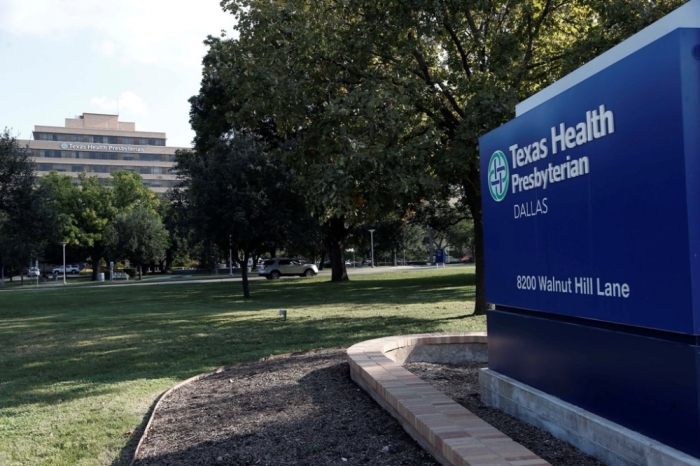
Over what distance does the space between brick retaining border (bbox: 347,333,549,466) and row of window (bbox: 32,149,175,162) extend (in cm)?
10744

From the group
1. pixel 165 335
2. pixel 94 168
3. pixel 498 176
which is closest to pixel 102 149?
pixel 94 168

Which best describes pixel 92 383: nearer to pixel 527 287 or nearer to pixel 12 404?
pixel 12 404

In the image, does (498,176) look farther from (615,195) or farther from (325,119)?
(325,119)

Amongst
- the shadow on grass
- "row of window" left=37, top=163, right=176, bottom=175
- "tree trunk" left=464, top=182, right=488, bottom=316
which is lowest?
the shadow on grass

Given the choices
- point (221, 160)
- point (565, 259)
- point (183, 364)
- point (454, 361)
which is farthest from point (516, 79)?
point (221, 160)

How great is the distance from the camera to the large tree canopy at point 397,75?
1106 centimetres

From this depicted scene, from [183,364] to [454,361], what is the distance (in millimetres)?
3993

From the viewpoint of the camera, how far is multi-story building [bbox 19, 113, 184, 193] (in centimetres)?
11325

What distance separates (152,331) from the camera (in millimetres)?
14172

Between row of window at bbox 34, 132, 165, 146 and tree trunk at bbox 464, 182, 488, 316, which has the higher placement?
row of window at bbox 34, 132, 165, 146

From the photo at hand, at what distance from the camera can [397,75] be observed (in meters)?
13.1

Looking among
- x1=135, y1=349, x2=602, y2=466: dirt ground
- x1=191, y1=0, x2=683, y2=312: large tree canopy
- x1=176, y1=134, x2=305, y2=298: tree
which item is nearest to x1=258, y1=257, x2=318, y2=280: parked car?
x1=176, y1=134, x2=305, y2=298: tree

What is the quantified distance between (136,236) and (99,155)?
61.6 m

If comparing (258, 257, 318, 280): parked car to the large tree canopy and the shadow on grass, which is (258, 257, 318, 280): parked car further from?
the large tree canopy
